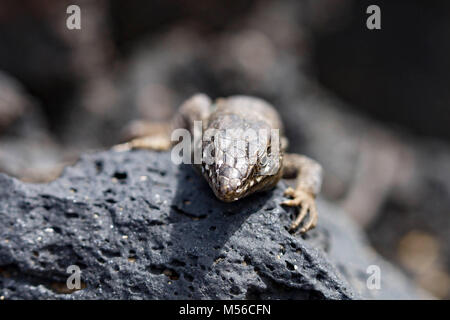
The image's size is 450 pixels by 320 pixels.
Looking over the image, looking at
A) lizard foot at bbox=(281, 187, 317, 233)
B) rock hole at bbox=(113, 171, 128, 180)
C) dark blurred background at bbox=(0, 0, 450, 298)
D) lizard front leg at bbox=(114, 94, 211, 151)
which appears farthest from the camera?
dark blurred background at bbox=(0, 0, 450, 298)

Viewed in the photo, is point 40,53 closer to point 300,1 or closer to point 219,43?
point 219,43

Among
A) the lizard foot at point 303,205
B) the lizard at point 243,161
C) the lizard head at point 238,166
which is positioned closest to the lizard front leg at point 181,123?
the lizard at point 243,161

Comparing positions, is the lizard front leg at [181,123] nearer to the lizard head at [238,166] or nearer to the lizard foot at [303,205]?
the lizard head at [238,166]

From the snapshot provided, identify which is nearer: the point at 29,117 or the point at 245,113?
the point at 245,113

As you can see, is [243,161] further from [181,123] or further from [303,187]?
[181,123]

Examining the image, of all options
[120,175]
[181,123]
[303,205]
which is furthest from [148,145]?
[303,205]

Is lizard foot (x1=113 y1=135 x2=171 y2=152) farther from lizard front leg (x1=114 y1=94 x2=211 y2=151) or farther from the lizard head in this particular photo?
the lizard head

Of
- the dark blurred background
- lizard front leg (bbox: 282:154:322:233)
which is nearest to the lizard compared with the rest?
lizard front leg (bbox: 282:154:322:233)

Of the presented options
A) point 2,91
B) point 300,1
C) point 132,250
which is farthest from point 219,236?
point 300,1
